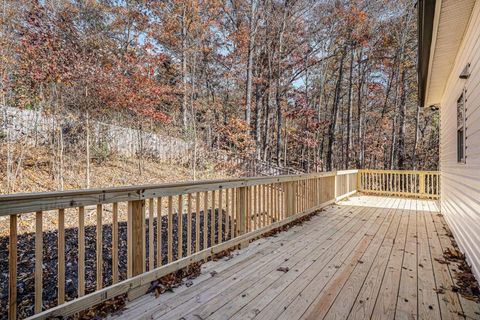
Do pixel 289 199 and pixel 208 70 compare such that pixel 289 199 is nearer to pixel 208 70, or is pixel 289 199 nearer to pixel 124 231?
pixel 124 231

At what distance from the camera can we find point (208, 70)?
50.5ft

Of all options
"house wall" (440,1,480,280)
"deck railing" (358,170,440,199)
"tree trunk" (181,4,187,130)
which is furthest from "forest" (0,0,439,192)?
"house wall" (440,1,480,280)

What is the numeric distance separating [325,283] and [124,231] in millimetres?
3622

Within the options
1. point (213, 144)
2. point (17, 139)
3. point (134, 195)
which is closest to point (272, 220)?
point (134, 195)

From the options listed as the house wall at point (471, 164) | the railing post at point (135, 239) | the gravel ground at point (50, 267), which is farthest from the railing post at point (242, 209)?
the house wall at point (471, 164)

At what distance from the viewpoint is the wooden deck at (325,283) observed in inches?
83.5

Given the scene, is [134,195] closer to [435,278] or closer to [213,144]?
[435,278]

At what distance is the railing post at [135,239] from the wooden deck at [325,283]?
10.8 inches

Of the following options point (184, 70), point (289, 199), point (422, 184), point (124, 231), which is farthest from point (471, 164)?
point (184, 70)

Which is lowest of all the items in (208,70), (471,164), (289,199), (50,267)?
(50,267)

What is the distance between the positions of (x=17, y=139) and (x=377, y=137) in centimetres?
1815

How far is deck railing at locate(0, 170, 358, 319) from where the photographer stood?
1717 millimetres

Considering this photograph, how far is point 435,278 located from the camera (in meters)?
2.78

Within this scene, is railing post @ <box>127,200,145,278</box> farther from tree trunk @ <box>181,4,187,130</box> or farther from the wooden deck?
tree trunk @ <box>181,4,187,130</box>
